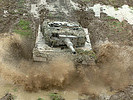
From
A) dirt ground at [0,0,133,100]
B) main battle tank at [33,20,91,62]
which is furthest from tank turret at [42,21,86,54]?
dirt ground at [0,0,133,100]

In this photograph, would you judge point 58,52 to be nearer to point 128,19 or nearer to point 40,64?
point 40,64

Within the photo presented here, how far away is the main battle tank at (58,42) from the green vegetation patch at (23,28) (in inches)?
146

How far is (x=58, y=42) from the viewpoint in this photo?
1248cm

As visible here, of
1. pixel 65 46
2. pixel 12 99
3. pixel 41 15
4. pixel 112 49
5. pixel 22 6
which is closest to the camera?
pixel 12 99

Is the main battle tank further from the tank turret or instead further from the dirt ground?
the dirt ground

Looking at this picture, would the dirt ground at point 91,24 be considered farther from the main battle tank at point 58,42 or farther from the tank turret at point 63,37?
the tank turret at point 63,37

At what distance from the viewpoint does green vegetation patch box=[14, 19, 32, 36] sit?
1678 centimetres

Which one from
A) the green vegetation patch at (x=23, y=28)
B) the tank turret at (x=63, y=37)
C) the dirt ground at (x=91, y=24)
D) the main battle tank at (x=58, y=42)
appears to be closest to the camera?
the main battle tank at (x=58, y=42)

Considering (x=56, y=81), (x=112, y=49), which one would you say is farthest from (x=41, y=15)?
(x=56, y=81)

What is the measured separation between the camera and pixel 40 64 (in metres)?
12.6

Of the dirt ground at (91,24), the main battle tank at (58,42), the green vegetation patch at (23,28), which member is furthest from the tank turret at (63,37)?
the green vegetation patch at (23,28)

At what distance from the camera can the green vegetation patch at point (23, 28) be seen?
1678cm

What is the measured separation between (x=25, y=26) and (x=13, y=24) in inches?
39.4

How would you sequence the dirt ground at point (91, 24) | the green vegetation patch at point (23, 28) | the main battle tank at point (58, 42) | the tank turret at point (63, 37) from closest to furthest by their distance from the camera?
1. the main battle tank at point (58, 42)
2. the tank turret at point (63, 37)
3. the green vegetation patch at point (23, 28)
4. the dirt ground at point (91, 24)
